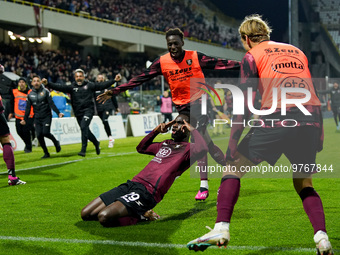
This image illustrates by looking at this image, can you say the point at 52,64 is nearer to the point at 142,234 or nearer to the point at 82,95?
the point at 82,95

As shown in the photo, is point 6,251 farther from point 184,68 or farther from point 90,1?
point 90,1

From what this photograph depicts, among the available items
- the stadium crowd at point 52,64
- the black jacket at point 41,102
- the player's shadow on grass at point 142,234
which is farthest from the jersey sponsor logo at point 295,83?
the stadium crowd at point 52,64

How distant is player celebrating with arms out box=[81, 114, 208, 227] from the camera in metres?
5.14

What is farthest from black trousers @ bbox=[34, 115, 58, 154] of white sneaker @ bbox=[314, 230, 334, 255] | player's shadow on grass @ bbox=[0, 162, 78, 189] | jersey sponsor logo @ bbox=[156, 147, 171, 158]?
white sneaker @ bbox=[314, 230, 334, 255]

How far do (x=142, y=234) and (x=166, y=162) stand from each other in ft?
3.08

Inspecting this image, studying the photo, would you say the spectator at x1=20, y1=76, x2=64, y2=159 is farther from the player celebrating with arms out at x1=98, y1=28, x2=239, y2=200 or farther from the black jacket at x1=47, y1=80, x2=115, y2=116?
the player celebrating with arms out at x1=98, y1=28, x2=239, y2=200

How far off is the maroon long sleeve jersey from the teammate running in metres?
1.55

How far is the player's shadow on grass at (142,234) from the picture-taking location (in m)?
4.37

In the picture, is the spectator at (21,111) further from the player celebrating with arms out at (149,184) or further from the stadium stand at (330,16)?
the stadium stand at (330,16)

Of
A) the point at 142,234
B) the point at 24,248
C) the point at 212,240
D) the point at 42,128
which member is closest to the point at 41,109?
the point at 42,128

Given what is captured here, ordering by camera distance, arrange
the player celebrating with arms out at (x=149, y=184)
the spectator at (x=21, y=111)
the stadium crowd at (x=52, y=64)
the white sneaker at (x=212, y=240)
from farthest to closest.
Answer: the stadium crowd at (x=52, y=64) → the spectator at (x=21, y=111) → the player celebrating with arms out at (x=149, y=184) → the white sneaker at (x=212, y=240)

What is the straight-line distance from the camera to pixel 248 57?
12.7 ft

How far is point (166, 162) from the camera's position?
552 centimetres

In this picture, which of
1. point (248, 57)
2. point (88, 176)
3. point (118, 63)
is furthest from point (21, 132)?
point (118, 63)
